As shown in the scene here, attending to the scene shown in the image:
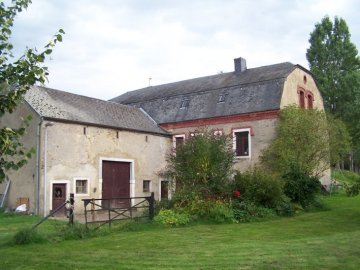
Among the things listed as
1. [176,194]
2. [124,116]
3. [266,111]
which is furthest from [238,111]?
[176,194]

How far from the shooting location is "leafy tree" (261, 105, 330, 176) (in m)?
24.1

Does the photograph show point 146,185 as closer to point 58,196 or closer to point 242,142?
point 242,142

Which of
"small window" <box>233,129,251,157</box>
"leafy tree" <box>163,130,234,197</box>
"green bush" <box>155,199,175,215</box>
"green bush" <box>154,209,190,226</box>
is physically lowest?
"green bush" <box>154,209,190,226</box>

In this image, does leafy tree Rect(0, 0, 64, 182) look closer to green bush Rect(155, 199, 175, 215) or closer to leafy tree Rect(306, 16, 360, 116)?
green bush Rect(155, 199, 175, 215)

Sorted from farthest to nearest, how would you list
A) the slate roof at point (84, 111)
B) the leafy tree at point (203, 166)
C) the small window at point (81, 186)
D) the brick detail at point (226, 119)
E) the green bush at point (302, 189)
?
the brick detail at point (226, 119)
the small window at point (81, 186)
the slate roof at point (84, 111)
the green bush at point (302, 189)
the leafy tree at point (203, 166)

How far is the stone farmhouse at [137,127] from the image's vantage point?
20.8 meters

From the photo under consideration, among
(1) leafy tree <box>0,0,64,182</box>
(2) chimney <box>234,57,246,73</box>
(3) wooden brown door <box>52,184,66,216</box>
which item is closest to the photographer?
(1) leafy tree <box>0,0,64,182</box>

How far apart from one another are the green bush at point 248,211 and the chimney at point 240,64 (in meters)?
15.5

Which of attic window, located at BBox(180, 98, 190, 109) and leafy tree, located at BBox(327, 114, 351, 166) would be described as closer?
leafy tree, located at BBox(327, 114, 351, 166)

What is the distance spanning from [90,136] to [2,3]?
1697 centimetres

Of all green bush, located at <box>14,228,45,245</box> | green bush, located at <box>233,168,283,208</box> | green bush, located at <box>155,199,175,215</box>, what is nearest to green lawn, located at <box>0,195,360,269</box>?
green bush, located at <box>14,228,45,245</box>

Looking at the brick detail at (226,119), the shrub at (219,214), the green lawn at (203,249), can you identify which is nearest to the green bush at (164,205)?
the shrub at (219,214)

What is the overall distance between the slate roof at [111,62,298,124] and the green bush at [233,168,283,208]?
27.7ft

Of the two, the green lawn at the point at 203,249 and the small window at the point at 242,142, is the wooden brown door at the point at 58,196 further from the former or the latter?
the small window at the point at 242,142
